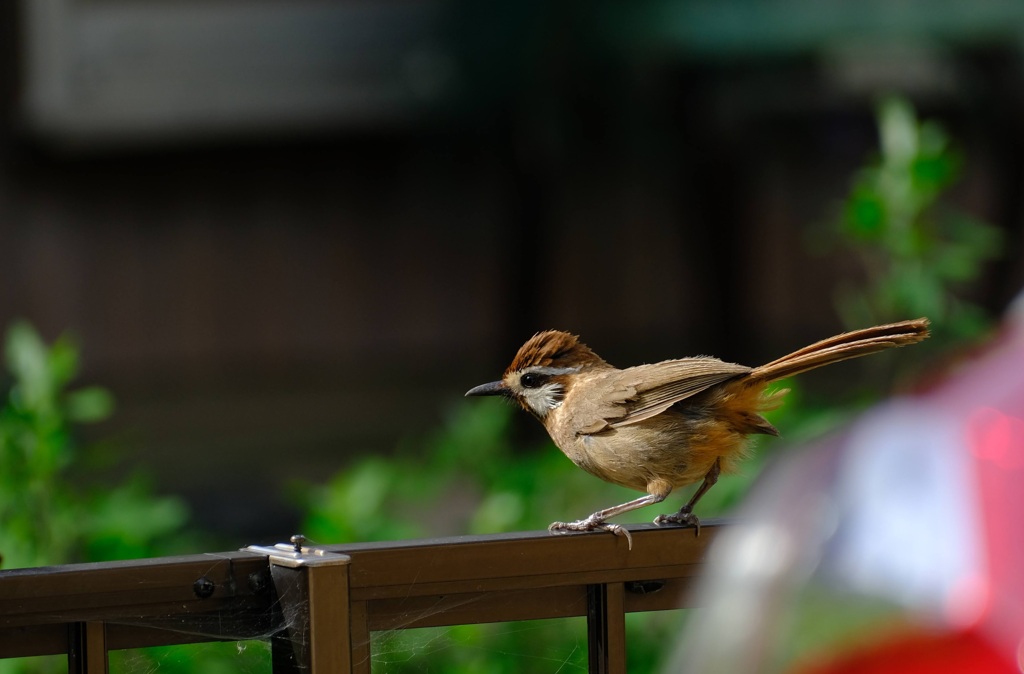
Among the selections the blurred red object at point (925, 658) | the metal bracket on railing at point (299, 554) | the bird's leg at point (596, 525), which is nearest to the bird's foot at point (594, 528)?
the bird's leg at point (596, 525)

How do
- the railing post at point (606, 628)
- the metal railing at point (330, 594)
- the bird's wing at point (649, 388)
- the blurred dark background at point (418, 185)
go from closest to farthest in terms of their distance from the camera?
the metal railing at point (330, 594) < the railing post at point (606, 628) < the bird's wing at point (649, 388) < the blurred dark background at point (418, 185)

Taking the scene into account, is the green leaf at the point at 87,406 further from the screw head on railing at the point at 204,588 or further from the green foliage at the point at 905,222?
the green foliage at the point at 905,222

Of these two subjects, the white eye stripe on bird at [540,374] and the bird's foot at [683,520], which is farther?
the white eye stripe on bird at [540,374]

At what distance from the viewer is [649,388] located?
3.17 m

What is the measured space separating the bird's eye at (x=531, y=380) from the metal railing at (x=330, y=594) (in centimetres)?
95

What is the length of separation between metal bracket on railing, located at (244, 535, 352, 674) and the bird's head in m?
1.24

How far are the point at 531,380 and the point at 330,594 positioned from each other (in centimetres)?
133

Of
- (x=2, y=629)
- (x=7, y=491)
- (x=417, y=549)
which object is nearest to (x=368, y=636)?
(x=417, y=549)

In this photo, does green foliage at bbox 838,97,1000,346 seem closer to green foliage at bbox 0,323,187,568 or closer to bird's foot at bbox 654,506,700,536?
bird's foot at bbox 654,506,700,536

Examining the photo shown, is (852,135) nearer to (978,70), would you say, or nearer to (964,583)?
(978,70)

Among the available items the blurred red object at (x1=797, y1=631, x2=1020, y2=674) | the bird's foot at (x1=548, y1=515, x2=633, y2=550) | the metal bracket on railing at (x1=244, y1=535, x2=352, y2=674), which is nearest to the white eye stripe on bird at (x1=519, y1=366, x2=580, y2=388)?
the bird's foot at (x1=548, y1=515, x2=633, y2=550)

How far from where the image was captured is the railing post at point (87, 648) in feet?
6.79

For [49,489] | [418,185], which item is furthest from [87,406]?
[418,185]

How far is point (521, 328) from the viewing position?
8.20 meters
